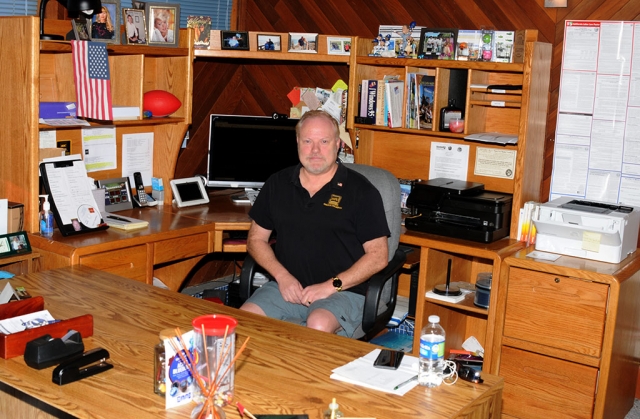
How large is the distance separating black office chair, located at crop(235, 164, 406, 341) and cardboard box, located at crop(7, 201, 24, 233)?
998 millimetres

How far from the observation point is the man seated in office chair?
3389 millimetres

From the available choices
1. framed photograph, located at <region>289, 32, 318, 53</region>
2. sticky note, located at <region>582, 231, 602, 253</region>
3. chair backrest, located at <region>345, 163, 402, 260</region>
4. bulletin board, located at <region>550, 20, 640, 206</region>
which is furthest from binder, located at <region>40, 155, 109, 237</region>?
bulletin board, located at <region>550, 20, 640, 206</region>

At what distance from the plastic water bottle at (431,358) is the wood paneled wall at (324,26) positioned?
2.16 metres

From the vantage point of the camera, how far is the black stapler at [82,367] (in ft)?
7.07

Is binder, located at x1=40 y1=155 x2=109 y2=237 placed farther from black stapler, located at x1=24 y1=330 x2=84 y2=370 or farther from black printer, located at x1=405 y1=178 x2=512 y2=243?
black printer, located at x1=405 y1=178 x2=512 y2=243

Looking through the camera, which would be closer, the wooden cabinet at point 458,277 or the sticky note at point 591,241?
the sticky note at point 591,241

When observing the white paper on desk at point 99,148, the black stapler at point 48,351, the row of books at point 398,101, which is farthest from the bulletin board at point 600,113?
the black stapler at point 48,351

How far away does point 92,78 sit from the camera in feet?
12.0

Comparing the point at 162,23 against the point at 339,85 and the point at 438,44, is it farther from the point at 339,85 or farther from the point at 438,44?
the point at 438,44

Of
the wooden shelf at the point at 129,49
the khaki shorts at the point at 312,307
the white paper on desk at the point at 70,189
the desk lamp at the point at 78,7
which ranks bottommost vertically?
the khaki shorts at the point at 312,307

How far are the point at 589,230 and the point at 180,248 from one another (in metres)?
1.90

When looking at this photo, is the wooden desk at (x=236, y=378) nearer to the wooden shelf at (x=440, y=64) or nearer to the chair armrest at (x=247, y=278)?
the chair armrest at (x=247, y=278)

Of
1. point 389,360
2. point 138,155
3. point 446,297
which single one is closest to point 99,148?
point 138,155

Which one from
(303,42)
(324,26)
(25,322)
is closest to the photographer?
(25,322)
